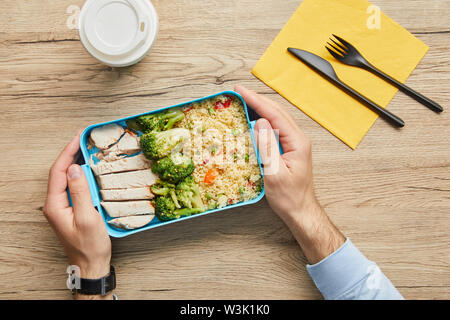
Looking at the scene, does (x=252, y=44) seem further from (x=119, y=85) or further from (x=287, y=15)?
(x=119, y=85)

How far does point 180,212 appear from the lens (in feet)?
4.51

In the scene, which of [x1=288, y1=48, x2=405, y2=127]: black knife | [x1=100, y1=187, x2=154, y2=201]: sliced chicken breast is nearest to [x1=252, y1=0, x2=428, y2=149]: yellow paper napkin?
[x1=288, y1=48, x2=405, y2=127]: black knife

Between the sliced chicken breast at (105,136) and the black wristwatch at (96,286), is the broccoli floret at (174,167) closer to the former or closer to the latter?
the sliced chicken breast at (105,136)

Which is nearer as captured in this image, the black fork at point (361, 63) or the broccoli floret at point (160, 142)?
the broccoli floret at point (160, 142)

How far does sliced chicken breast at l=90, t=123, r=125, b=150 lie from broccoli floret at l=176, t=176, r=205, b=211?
0.36m

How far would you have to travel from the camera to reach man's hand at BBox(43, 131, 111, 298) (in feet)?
4.42

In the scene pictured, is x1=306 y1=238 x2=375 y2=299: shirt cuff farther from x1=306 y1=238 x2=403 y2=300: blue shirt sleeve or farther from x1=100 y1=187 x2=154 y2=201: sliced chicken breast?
x1=100 y1=187 x2=154 y2=201: sliced chicken breast

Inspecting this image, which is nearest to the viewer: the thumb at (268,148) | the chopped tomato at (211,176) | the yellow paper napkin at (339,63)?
the thumb at (268,148)

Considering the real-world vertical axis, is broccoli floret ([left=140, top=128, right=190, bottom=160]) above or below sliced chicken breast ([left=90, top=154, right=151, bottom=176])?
above

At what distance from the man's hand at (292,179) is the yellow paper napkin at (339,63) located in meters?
0.18

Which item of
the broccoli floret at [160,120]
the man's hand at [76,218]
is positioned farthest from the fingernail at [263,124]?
the man's hand at [76,218]

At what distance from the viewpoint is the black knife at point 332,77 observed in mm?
1503

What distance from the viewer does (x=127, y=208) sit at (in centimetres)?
139

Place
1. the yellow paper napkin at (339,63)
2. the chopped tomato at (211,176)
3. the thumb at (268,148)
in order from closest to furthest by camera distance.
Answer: the thumb at (268,148)
the chopped tomato at (211,176)
the yellow paper napkin at (339,63)
